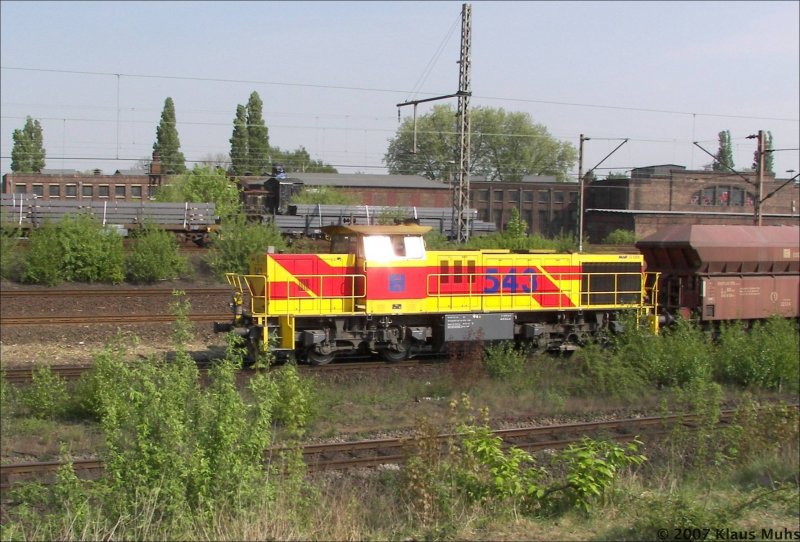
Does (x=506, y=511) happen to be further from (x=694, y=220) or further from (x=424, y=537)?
(x=694, y=220)

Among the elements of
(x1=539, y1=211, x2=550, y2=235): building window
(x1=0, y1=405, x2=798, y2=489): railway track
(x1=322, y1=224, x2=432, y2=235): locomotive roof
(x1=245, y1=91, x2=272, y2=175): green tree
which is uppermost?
(x1=245, y1=91, x2=272, y2=175): green tree

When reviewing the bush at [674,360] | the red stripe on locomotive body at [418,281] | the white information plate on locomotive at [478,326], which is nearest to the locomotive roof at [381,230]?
the red stripe on locomotive body at [418,281]

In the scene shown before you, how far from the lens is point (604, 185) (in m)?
60.2

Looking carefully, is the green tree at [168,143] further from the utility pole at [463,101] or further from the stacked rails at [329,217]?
the utility pole at [463,101]

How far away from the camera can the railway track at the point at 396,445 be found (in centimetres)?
974

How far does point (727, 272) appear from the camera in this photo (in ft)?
62.4

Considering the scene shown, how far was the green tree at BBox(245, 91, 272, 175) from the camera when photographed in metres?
56.2

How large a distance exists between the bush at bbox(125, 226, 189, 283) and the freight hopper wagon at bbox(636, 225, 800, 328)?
49.7ft

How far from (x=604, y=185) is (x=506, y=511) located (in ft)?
183

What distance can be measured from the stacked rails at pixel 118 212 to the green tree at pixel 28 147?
5.48 feet

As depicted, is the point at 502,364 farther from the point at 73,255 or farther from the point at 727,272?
the point at 73,255

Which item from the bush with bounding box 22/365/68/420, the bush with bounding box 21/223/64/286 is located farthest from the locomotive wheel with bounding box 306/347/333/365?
the bush with bounding box 21/223/64/286

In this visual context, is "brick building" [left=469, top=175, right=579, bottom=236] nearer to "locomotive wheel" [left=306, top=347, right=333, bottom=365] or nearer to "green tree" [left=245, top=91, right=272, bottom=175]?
"green tree" [left=245, top=91, right=272, bottom=175]

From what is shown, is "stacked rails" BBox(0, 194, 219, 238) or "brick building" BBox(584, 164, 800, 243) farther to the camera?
"brick building" BBox(584, 164, 800, 243)
